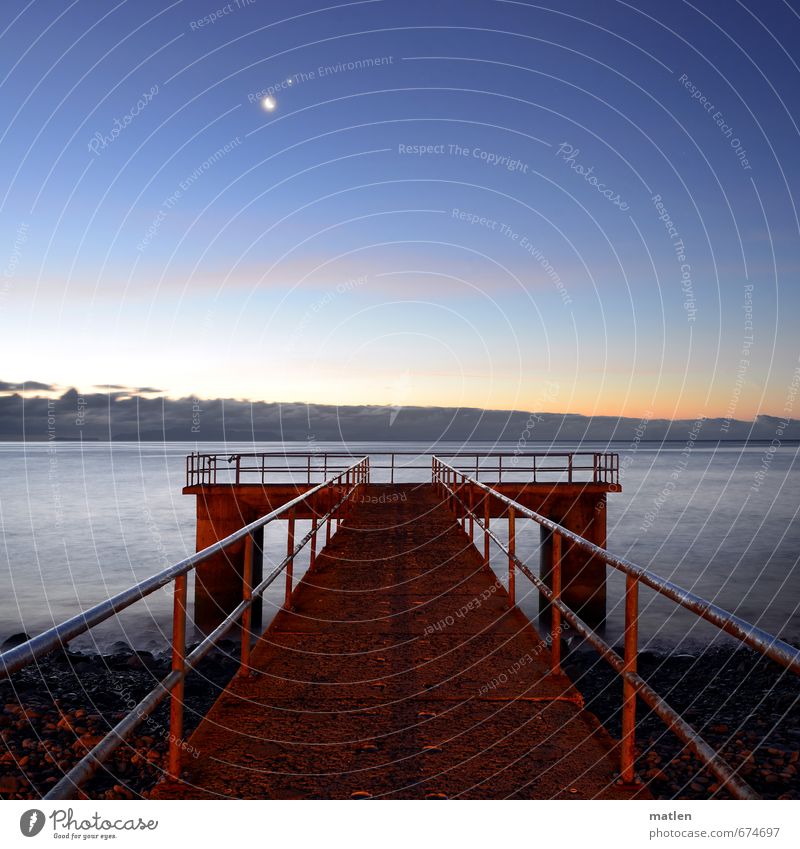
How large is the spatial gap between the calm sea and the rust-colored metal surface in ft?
25.2

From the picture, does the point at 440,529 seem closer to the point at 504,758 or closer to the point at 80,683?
the point at 80,683

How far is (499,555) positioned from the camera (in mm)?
30688

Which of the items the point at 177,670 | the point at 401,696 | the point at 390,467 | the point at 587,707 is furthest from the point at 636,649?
the point at 390,467

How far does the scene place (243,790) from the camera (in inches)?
118

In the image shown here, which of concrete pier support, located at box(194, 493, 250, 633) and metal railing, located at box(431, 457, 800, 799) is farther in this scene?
concrete pier support, located at box(194, 493, 250, 633)

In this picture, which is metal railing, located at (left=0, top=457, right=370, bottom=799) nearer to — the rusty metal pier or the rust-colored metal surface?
the rusty metal pier

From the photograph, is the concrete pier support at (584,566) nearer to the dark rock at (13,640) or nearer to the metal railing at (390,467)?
the metal railing at (390,467)

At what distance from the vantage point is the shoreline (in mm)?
7555

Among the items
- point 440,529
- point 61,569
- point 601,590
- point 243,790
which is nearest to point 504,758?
point 243,790

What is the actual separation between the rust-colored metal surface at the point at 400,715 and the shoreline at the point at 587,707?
1.48ft

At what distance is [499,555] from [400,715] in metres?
27.5

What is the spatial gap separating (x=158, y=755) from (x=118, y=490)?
57.2m

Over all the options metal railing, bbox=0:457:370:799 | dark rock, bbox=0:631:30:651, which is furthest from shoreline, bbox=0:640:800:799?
dark rock, bbox=0:631:30:651

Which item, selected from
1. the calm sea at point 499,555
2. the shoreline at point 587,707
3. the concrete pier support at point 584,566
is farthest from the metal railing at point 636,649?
the concrete pier support at point 584,566
